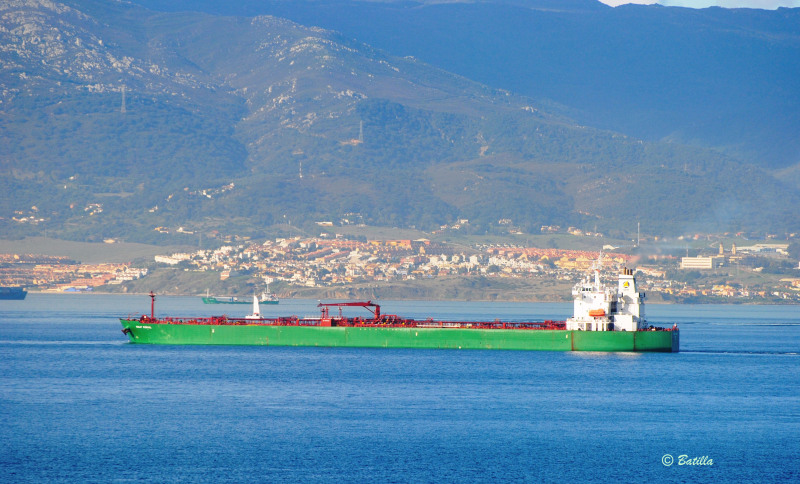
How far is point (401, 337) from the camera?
86.3m

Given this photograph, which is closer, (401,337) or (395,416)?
(395,416)

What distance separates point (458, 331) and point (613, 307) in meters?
11.6

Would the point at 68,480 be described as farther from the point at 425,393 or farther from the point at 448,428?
the point at 425,393

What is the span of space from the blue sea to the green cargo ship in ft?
3.75

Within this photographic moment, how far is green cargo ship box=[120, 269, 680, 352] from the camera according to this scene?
3162 inches

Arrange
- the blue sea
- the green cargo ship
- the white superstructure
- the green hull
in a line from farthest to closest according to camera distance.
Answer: the green hull
the green cargo ship
the white superstructure
the blue sea

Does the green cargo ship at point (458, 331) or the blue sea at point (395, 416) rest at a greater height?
the green cargo ship at point (458, 331)

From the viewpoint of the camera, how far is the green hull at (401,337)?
80.7 m

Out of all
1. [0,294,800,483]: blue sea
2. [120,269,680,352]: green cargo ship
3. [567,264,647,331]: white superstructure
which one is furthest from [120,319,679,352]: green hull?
[0,294,800,483]: blue sea

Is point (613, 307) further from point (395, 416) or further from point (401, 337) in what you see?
point (395, 416)

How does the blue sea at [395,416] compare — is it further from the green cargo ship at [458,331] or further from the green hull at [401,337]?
the green cargo ship at [458,331]

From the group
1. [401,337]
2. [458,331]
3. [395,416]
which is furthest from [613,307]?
[395,416]

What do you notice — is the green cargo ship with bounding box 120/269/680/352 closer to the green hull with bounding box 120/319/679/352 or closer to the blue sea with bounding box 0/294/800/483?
the green hull with bounding box 120/319/679/352

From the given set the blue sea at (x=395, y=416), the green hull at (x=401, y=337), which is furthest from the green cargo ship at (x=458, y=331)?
the blue sea at (x=395, y=416)
